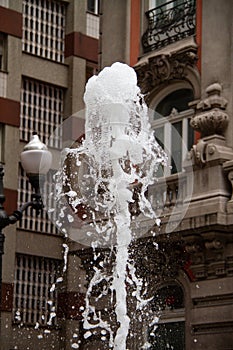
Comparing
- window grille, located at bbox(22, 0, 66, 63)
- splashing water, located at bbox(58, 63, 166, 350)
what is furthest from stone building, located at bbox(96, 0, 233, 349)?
window grille, located at bbox(22, 0, 66, 63)

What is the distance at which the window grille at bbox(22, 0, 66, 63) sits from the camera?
2839 centimetres

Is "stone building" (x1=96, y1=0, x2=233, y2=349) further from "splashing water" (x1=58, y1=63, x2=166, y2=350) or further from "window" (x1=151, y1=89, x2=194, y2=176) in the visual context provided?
→ "splashing water" (x1=58, y1=63, x2=166, y2=350)

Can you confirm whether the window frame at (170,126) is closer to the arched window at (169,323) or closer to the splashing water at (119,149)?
A: the arched window at (169,323)

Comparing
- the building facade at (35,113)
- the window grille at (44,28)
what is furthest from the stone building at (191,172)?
the window grille at (44,28)

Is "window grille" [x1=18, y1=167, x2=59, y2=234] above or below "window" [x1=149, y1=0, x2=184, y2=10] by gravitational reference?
below

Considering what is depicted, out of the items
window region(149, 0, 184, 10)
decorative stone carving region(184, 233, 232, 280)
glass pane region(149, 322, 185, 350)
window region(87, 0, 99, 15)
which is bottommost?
glass pane region(149, 322, 185, 350)

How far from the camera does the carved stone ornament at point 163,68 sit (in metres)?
18.5

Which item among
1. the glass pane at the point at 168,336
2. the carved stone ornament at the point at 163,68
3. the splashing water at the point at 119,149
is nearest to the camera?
the splashing water at the point at 119,149

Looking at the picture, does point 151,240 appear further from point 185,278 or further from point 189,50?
point 189,50

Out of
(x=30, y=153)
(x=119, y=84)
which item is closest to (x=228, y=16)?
(x=119, y=84)

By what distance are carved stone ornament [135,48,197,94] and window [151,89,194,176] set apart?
39 cm

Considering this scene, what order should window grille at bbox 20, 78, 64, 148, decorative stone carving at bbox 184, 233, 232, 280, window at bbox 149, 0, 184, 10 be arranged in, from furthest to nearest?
window grille at bbox 20, 78, 64, 148, window at bbox 149, 0, 184, 10, decorative stone carving at bbox 184, 233, 232, 280

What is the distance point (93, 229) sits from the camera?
744 inches

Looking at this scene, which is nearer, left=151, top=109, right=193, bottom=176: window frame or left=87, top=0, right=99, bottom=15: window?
left=151, top=109, right=193, bottom=176: window frame
